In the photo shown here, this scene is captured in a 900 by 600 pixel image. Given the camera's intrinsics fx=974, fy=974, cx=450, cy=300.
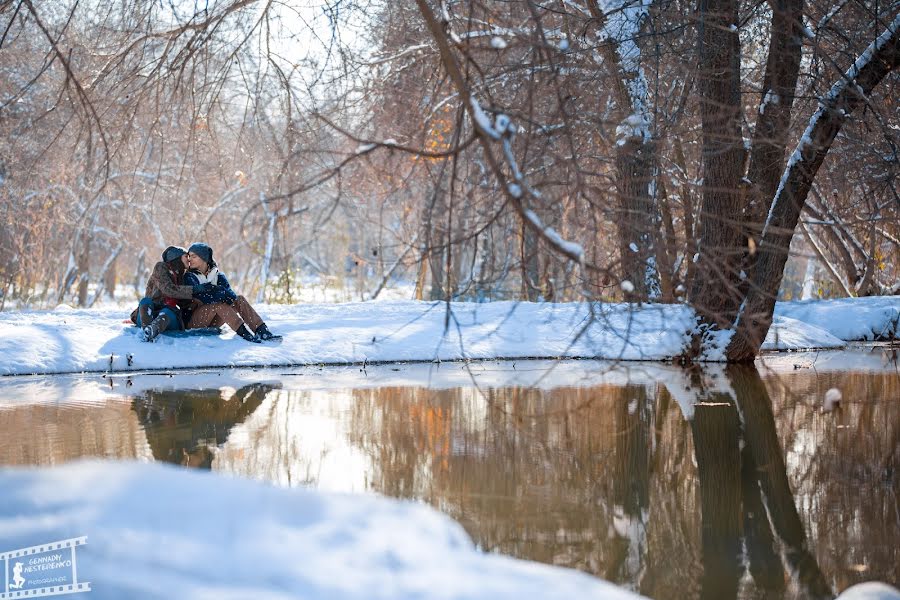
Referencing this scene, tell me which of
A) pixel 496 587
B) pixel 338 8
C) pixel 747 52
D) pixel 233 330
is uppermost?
pixel 747 52

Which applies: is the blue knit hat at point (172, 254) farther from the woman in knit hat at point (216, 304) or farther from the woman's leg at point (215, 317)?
the woman's leg at point (215, 317)

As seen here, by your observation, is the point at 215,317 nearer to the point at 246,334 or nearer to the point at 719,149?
the point at 246,334

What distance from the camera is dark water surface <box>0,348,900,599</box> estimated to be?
4.32m

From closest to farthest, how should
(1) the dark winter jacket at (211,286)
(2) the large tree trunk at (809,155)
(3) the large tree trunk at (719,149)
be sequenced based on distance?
(2) the large tree trunk at (809,155)
(3) the large tree trunk at (719,149)
(1) the dark winter jacket at (211,286)

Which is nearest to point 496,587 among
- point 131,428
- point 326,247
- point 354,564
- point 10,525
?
point 354,564

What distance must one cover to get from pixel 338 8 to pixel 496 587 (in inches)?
173

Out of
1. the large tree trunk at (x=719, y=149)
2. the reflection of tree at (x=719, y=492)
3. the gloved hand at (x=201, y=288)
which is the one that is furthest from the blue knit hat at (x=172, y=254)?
the reflection of tree at (x=719, y=492)

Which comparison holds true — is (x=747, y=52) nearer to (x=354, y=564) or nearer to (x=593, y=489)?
(x=593, y=489)

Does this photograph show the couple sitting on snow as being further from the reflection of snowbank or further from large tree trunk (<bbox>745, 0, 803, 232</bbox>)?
the reflection of snowbank

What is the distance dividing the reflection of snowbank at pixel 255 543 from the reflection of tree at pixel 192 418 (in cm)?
125

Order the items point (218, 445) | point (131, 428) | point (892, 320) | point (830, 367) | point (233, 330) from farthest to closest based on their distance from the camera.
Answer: point (892, 320)
point (233, 330)
point (830, 367)
point (131, 428)
point (218, 445)

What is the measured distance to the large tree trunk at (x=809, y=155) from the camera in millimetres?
8828

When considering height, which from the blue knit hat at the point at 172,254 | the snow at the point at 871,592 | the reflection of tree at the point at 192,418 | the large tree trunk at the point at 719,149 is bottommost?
the snow at the point at 871,592

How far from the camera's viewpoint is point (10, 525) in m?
4.16
